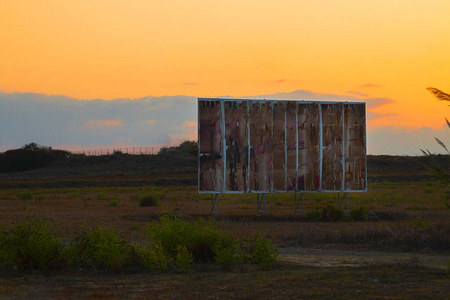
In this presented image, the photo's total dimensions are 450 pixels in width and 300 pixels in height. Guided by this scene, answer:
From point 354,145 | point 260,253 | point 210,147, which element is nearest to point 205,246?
point 260,253

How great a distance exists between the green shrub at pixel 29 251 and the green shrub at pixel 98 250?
330 millimetres

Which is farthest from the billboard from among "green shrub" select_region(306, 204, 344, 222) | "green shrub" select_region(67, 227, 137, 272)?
"green shrub" select_region(67, 227, 137, 272)

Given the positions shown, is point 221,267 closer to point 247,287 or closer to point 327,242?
point 247,287

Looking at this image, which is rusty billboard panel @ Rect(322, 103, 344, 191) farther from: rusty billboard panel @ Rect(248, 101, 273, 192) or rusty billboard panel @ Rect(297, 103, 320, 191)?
rusty billboard panel @ Rect(248, 101, 273, 192)

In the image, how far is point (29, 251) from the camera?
37.6 ft

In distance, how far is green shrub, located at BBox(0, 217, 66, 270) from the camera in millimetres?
11391

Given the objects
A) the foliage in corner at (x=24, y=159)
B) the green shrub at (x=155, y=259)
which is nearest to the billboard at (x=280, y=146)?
the green shrub at (x=155, y=259)

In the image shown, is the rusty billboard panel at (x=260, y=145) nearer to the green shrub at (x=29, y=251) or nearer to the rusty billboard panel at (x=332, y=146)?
the rusty billboard panel at (x=332, y=146)

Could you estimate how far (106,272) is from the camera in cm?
1145

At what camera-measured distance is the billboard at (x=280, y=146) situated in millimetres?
24219

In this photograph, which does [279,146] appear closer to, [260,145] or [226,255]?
[260,145]

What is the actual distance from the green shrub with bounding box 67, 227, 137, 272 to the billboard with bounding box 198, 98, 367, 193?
1206cm

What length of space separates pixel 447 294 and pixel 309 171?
1670cm

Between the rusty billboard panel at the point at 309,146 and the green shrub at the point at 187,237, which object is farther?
the rusty billboard panel at the point at 309,146
